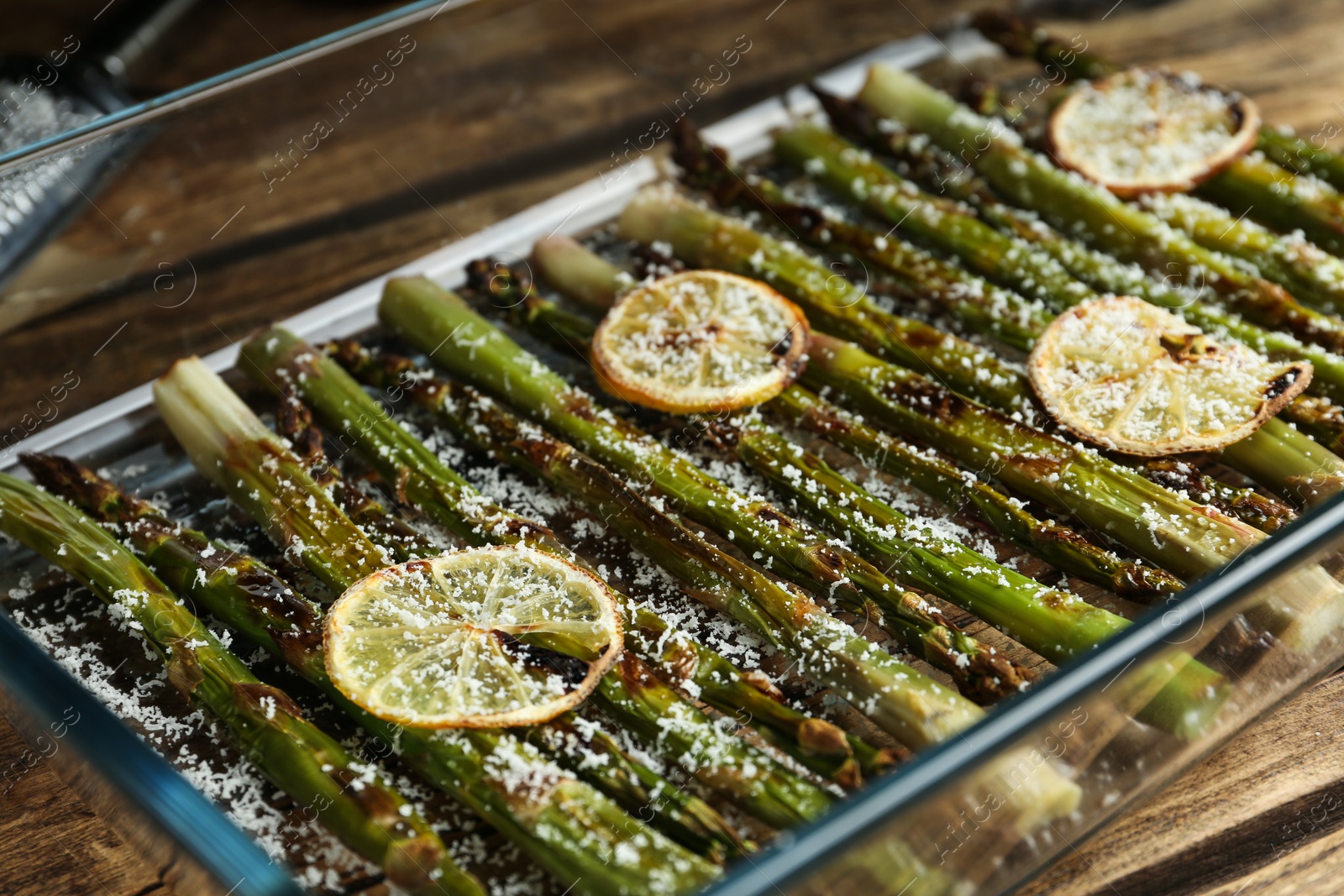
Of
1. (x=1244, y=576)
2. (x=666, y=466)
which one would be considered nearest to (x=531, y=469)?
(x=666, y=466)

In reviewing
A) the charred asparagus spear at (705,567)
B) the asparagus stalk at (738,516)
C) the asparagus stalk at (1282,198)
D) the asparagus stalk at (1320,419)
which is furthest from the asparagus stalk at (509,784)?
the asparagus stalk at (1282,198)

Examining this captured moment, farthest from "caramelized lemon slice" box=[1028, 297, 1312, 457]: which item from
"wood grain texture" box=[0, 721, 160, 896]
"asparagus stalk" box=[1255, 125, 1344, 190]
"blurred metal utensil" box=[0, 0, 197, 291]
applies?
"blurred metal utensil" box=[0, 0, 197, 291]

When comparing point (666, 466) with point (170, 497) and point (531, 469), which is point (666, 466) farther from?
point (170, 497)

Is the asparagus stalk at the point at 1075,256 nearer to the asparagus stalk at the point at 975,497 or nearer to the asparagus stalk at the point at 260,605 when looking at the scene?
the asparagus stalk at the point at 975,497

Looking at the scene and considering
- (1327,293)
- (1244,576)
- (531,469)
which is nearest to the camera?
(1244,576)

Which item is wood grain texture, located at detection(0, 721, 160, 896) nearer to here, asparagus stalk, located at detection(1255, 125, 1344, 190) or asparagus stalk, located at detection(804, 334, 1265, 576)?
asparagus stalk, located at detection(804, 334, 1265, 576)
